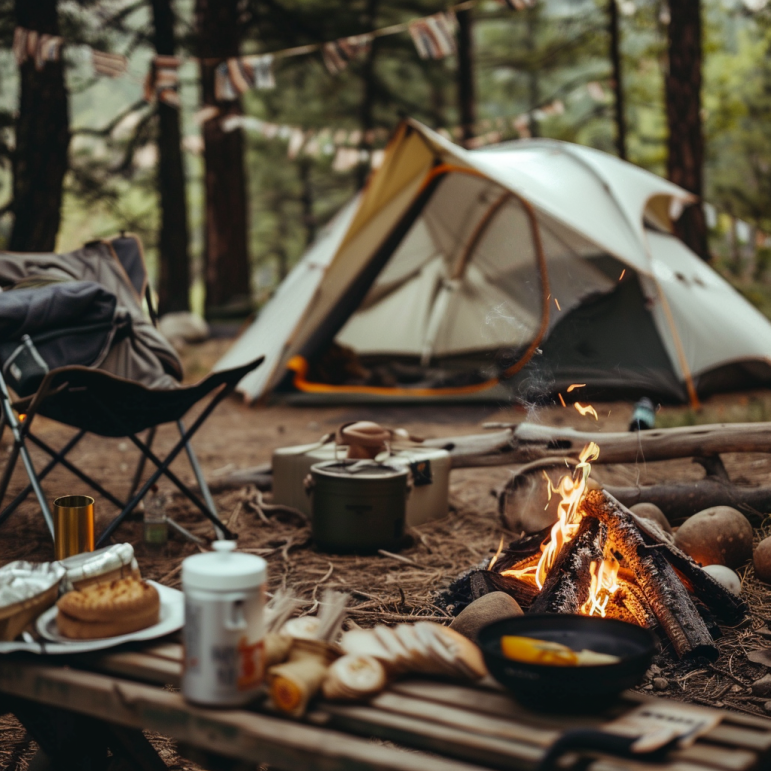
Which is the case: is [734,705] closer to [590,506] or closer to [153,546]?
[590,506]

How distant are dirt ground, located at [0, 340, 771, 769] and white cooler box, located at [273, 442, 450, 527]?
74 millimetres

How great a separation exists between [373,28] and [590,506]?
11773 millimetres

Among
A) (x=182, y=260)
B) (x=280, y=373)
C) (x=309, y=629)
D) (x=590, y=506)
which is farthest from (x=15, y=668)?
(x=182, y=260)

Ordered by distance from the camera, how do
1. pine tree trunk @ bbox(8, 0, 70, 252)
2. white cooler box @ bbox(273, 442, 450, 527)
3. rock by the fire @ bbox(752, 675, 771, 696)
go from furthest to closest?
pine tree trunk @ bbox(8, 0, 70, 252)
white cooler box @ bbox(273, 442, 450, 527)
rock by the fire @ bbox(752, 675, 771, 696)

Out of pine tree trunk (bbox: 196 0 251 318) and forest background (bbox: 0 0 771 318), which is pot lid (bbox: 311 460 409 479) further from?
pine tree trunk (bbox: 196 0 251 318)

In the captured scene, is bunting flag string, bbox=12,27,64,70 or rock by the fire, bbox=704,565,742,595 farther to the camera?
bunting flag string, bbox=12,27,64,70

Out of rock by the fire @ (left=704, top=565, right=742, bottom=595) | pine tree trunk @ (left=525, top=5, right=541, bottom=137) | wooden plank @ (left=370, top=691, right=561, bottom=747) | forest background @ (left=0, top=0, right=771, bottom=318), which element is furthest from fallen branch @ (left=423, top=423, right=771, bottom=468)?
pine tree trunk @ (left=525, top=5, right=541, bottom=137)

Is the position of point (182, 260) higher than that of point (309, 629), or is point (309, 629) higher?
point (182, 260)

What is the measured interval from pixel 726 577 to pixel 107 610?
1849mm

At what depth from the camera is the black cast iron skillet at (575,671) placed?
1.08 m

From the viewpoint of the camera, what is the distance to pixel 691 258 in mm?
6055

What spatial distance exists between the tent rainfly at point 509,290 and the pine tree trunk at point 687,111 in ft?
4.37

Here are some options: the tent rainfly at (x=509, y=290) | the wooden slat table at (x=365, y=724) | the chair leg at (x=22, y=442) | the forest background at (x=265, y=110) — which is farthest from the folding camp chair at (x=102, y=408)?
the forest background at (x=265, y=110)

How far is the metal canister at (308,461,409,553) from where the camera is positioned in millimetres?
3055
